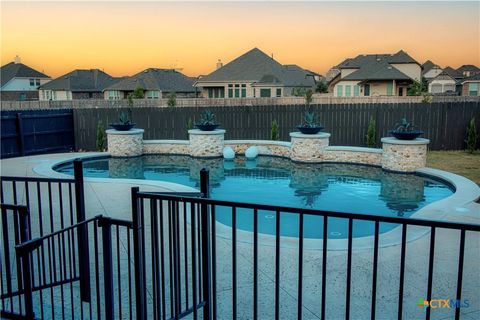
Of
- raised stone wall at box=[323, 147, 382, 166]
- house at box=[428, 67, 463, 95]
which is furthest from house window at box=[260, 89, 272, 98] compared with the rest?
raised stone wall at box=[323, 147, 382, 166]

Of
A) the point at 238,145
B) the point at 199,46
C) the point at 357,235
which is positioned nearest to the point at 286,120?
the point at 238,145

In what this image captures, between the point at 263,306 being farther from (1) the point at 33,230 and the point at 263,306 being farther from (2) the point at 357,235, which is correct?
(1) the point at 33,230

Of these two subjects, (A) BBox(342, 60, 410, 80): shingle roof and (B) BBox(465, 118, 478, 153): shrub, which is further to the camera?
(A) BBox(342, 60, 410, 80): shingle roof

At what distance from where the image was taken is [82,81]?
46.8 m

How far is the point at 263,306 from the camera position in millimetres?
4082

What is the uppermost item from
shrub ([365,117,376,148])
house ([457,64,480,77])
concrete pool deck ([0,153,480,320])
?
house ([457,64,480,77])

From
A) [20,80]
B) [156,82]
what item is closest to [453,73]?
[156,82]

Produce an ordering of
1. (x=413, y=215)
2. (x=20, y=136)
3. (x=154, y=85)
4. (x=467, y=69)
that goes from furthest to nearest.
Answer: (x=467, y=69) < (x=154, y=85) < (x=20, y=136) < (x=413, y=215)

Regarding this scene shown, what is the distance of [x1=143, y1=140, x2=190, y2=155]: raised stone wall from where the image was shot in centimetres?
1700

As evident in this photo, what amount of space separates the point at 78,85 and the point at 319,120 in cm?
3519

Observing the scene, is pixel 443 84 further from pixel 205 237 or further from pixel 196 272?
pixel 205 237

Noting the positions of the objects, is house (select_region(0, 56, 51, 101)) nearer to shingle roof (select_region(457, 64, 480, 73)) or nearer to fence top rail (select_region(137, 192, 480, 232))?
fence top rail (select_region(137, 192, 480, 232))

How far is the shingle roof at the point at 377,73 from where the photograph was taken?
122 ft

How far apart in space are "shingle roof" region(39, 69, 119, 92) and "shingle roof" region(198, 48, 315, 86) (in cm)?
1279
